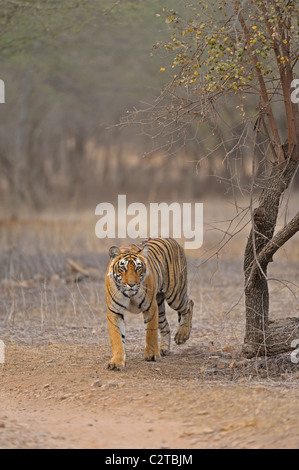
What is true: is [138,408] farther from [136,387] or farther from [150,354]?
[150,354]

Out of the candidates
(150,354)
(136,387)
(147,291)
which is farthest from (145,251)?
(136,387)

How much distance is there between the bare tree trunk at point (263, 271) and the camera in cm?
618

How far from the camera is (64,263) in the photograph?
1247 cm

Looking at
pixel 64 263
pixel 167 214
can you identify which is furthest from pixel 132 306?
pixel 167 214

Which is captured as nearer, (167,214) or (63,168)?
(167,214)

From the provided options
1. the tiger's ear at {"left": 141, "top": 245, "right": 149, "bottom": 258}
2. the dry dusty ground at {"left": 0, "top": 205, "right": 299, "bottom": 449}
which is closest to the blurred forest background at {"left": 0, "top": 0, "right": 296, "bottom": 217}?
the dry dusty ground at {"left": 0, "top": 205, "right": 299, "bottom": 449}

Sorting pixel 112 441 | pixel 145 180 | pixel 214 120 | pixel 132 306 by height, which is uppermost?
pixel 145 180

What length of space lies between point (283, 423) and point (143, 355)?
95.9 inches

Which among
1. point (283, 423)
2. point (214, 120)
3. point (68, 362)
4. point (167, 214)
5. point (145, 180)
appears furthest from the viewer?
point (145, 180)

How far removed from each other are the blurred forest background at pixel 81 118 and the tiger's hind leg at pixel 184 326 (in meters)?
7.62

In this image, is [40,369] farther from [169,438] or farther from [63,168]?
[63,168]

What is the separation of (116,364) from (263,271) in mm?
1475

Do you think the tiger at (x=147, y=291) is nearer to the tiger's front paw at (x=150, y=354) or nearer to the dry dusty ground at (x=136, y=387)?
the tiger's front paw at (x=150, y=354)

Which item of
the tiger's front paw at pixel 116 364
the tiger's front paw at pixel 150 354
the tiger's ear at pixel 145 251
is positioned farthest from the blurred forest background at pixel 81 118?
the tiger's front paw at pixel 116 364
